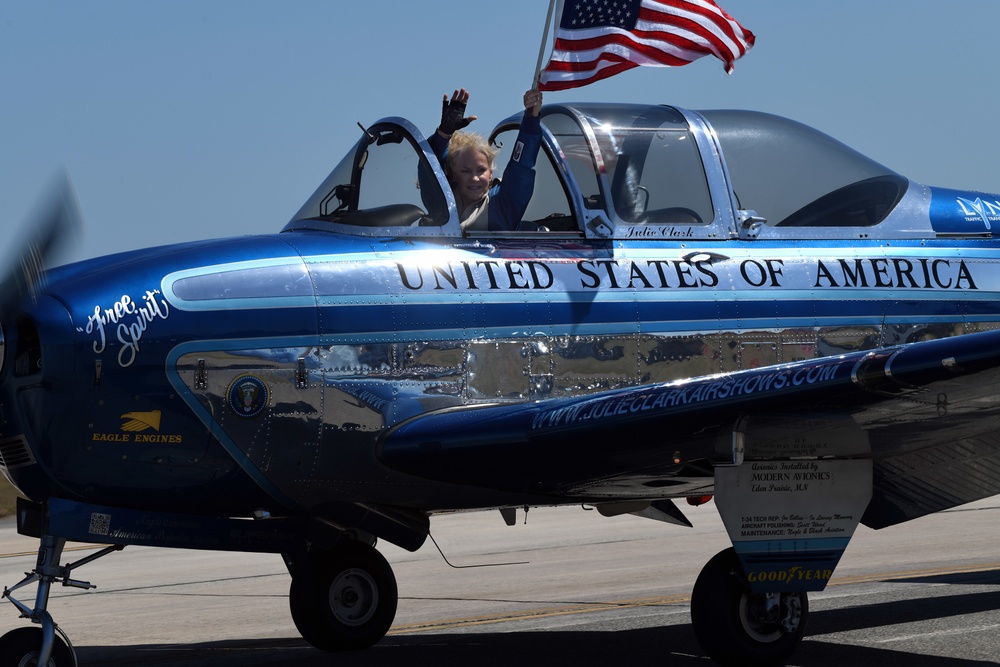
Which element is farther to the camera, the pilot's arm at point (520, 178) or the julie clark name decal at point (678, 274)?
the pilot's arm at point (520, 178)

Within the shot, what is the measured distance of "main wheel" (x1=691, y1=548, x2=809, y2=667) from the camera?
23.7 ft

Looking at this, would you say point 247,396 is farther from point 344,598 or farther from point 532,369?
point 344,598

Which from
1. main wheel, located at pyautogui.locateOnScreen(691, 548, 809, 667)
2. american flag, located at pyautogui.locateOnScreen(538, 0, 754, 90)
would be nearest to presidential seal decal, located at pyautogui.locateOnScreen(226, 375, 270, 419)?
main wheel, located at pyautogui.locateOnScreen(691, 548, 809, 667)

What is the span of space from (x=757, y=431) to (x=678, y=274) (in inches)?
57.5

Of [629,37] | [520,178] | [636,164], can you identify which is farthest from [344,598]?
[629,37]

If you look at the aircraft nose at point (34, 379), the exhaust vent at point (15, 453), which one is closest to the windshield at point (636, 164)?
the aircraft nose at point (34, 379)

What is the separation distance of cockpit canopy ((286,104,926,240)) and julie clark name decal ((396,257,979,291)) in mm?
225

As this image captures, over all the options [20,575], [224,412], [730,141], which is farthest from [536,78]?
[20,575]

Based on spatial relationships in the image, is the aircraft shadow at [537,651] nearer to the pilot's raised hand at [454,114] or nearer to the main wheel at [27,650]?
the main wheel at [27,650]

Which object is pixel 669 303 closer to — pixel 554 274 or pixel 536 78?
pixel 554 274

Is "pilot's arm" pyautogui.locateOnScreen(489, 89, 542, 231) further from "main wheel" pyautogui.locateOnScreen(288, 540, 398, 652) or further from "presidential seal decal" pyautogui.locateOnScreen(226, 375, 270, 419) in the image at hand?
"main wheel" pyautogui.locateOnScreen(288, 540, 398, 652)

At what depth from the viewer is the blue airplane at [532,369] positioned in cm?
647

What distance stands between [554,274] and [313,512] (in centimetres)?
184

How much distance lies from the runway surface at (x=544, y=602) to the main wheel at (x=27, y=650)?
1.56 metres
